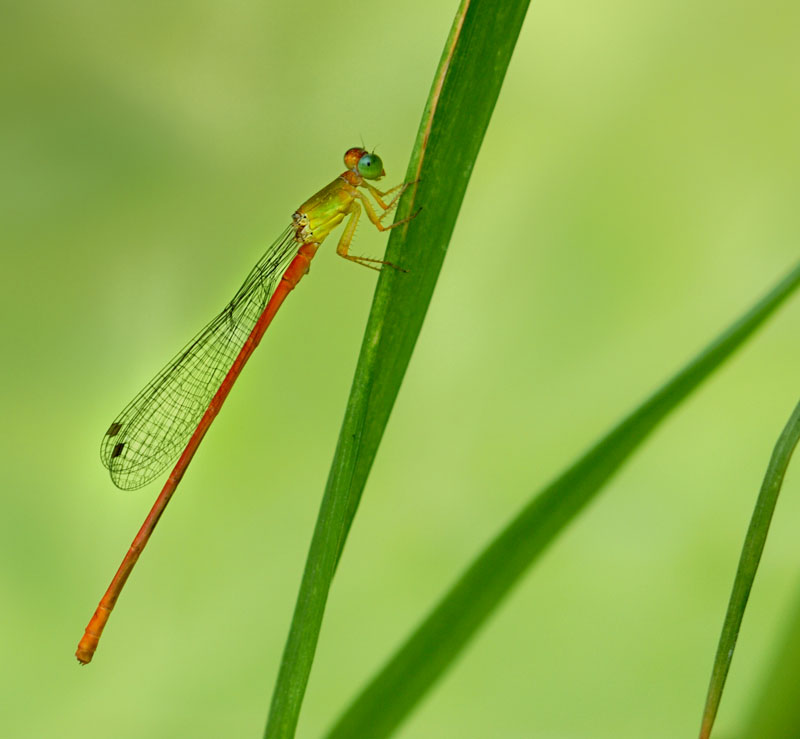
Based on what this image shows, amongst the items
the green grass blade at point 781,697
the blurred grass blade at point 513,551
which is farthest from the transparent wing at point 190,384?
the green grass blade at point 781,697

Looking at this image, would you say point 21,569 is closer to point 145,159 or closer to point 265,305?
point 265,305

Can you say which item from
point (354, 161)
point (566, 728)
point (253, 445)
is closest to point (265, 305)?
point (354, 161)

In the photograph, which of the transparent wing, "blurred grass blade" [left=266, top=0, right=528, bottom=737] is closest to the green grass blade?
"blurred grass blade" [left=266, top=0, right=528, bottom=737]

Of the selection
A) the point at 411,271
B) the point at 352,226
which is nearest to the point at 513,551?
the point at 411,271

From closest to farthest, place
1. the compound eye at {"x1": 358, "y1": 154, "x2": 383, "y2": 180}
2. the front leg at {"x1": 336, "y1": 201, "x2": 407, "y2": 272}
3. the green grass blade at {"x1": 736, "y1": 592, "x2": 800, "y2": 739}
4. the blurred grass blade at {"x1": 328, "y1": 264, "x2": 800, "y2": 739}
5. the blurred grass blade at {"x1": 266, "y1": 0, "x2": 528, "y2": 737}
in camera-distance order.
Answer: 1. the blurred grass blade at {"x1": 266, "y1": 0, "x2": 528, "y2": 737}
2. the blurred grass blade at {"x1": 328, "y1": 264, "x2": 800, "y2": 739}
3. the green grass blade at {"x1": 736, "y1": 592, "x2": 800, "y2": 739}
4. the front leg at {"x1": 336, "y1": 201, "x2": 407, "y2": 272}
5. the compound eye at {"x1": 358, "y1": 154, "x2": 383, "y2": 180}

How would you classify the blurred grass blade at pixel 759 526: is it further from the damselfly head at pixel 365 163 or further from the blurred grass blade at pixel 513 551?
the damselfly head at pixel 365 163

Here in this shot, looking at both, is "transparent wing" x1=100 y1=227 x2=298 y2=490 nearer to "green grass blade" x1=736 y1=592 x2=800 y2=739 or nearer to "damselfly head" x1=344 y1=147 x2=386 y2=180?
"damselfly head" x1=344 y1=147 x2=386 y2=180

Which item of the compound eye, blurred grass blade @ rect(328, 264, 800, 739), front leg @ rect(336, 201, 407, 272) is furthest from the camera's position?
the compound eye
